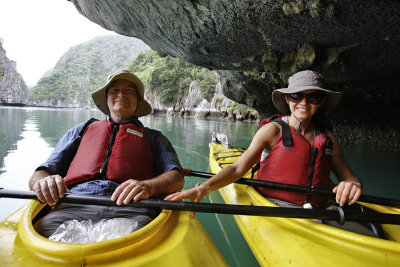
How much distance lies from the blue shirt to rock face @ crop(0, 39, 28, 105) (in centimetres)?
6633

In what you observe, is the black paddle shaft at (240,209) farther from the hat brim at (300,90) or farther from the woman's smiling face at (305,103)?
the hat brim at (300,90)

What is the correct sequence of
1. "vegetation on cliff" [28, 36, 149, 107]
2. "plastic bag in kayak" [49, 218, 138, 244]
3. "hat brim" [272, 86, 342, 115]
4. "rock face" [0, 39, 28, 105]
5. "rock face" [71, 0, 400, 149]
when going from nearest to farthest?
1. "plastic bag in kayak" [49, 218, 138, 244]
2. "hat brim" [272, 86, 342, 115]
3. "rock face" [71, 0, 400, 149]
4. "rock face" [0, 39, 28, 105]
5. "vegetation on cliff" [28, 36, 149, 107]

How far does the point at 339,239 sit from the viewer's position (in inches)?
49.6

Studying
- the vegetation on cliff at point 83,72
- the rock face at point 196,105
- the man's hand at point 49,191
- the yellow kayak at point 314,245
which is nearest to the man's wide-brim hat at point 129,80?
the man's hand at point 49,191

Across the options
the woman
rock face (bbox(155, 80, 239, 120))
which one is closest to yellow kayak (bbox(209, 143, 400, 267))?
the woman

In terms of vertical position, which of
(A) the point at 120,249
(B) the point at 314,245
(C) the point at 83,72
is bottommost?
(B) the point at 314,245

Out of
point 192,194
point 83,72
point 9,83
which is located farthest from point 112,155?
point 83,72

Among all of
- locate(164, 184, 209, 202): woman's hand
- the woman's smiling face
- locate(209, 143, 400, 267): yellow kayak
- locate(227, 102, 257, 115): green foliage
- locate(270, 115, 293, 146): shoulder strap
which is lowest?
locate(209, 143, 400, 267): yellow kayak

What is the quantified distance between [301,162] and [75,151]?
1.74m

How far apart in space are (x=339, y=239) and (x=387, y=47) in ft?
13.5

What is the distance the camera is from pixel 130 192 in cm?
121

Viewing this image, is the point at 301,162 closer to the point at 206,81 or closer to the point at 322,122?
the point at 322,122

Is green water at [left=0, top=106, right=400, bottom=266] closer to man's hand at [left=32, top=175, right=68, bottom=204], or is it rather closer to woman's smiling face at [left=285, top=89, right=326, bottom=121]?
woman's smiling face at [left=285, top=89, right=326, bottom=121]

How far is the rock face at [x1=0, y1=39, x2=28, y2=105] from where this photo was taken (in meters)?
51.3
